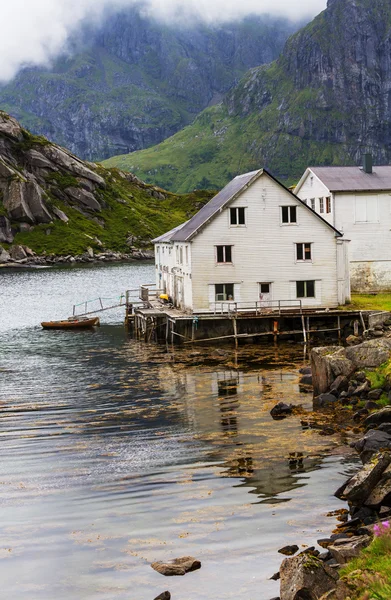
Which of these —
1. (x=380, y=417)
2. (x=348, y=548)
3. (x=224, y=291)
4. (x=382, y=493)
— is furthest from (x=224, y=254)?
(x=348, y=548)

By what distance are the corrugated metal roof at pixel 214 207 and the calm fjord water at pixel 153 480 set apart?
1397 cm

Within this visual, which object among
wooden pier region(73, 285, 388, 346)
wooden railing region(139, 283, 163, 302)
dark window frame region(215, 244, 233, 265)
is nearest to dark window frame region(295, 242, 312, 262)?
wooden pier region(73, 285, 388, 346)

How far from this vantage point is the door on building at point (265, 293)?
Result: 64625mm

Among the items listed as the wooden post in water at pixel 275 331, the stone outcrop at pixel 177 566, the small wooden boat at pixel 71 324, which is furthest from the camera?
the small wooden boat at pixel 71 324

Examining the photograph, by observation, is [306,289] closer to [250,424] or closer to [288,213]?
[288,213]

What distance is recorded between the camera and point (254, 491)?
2523cm

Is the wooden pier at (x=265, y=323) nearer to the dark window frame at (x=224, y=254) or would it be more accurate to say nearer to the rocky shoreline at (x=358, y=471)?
the dark window frame at (x=224, y=254)

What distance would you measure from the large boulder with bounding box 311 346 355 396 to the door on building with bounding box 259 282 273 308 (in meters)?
22.9

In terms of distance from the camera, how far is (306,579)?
51.4 feet

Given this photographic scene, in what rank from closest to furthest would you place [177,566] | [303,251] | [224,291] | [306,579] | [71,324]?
[306,579]
[177,566]
[224,291]
[303,251]
[71,324]

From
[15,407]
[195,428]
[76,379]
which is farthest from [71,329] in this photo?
[195,428]

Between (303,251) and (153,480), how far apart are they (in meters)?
41.3

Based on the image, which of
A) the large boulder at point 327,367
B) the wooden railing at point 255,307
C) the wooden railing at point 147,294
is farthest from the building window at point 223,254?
the large boulder at point 327,367

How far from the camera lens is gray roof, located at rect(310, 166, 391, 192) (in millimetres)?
74312
